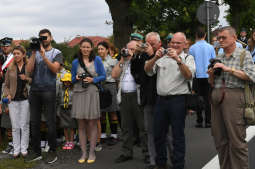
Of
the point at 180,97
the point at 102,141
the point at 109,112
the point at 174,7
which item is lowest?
the point at 102,141

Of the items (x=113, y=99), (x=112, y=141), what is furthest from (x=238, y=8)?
(x=112, y=141)

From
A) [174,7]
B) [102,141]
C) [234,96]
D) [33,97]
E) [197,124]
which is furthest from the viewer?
[174,7]

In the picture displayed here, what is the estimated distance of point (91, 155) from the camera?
6711 mm

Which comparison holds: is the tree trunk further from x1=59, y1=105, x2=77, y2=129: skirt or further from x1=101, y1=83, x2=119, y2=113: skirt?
x1=59, y1=105, x2=77, y2=129: skirt

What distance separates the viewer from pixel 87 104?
21.9 feet

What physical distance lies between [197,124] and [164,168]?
3.92 m

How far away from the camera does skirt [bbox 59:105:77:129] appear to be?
7.52 metres

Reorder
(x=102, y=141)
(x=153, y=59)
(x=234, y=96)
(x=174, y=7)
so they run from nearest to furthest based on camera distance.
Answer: (x=234, y=96) < (x=153, y=59) < (x=102, y=141) < (x=174, y=7)

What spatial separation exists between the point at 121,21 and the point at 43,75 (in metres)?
6.90

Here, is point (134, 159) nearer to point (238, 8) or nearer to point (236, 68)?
point (236, 68)

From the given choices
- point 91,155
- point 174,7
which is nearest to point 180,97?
point 91,155

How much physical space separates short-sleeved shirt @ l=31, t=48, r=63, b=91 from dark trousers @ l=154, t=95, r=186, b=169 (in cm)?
188

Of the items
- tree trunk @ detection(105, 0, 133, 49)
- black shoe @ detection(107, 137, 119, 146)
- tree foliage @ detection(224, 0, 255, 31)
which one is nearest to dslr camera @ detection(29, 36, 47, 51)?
black shoe @ detection(107, 137, 119, 146)

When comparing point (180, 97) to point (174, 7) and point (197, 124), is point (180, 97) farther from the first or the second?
point (174, 7)
